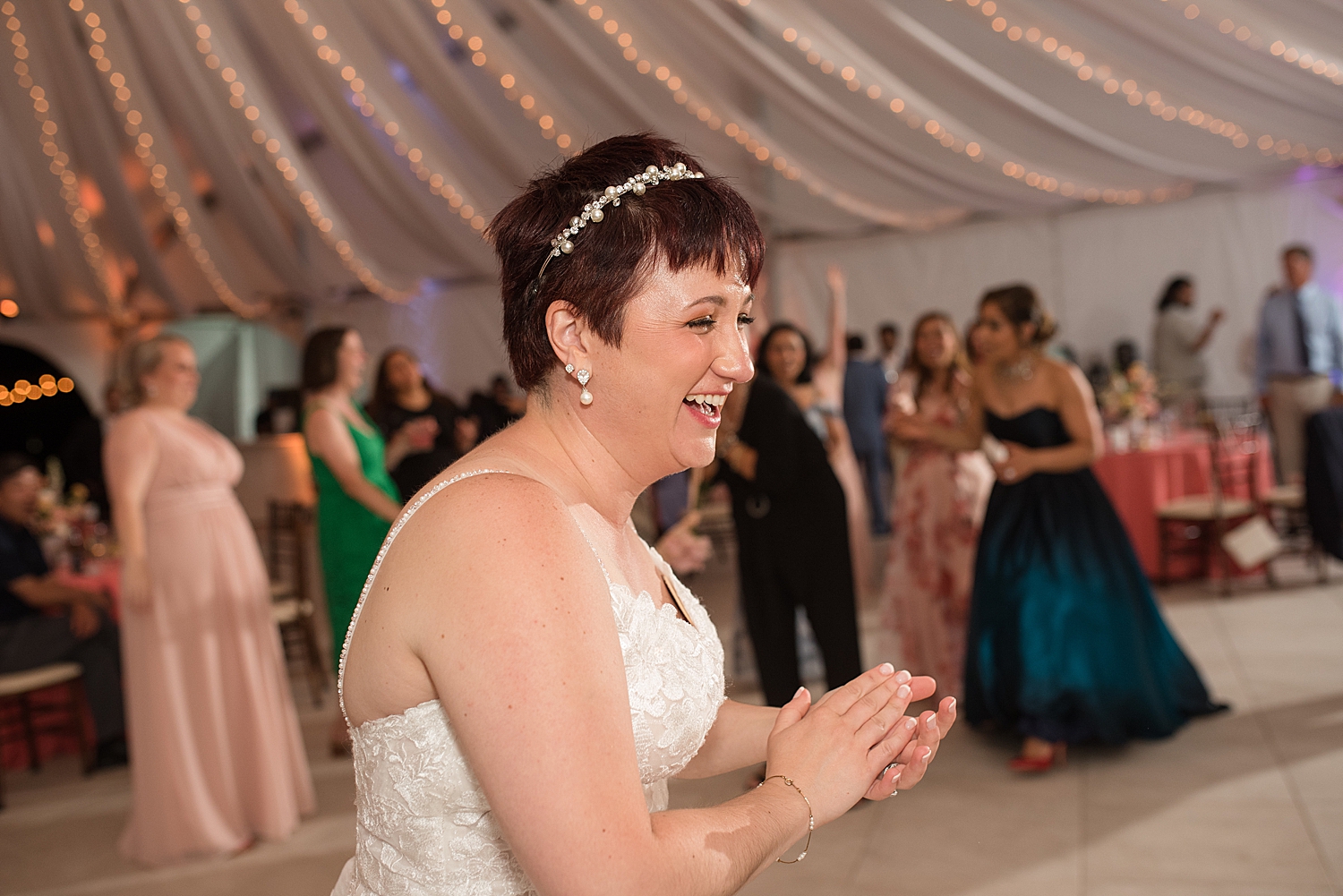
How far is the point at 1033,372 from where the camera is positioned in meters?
3.77

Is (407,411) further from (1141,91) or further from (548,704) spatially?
(1141,91)

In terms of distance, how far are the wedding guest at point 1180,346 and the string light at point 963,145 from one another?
89 centimetres

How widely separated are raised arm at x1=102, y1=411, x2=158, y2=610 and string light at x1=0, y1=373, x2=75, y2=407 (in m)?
8.73

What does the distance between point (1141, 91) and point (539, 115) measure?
373 cm

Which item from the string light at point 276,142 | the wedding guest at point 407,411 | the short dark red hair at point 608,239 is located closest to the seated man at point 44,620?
the wedding guest at point 407,411

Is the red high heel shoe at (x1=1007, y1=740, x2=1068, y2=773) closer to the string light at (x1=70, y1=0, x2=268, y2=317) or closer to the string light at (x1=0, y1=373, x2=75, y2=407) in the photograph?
the string light at (x1=70, y1=0, x2=268, y2=317)

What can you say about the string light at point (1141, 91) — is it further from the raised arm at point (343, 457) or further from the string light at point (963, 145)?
the raised arm at point (343, 457)

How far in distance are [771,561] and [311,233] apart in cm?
729


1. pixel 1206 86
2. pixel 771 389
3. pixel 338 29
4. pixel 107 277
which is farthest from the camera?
pixel 107 277

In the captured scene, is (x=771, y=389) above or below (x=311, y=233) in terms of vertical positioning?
below

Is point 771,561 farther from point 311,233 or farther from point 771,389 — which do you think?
point 311,233

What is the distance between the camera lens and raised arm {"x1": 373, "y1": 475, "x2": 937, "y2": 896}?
89 centimetres

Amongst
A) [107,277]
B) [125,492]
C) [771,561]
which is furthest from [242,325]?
[771,561]

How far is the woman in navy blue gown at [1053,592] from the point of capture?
11.6 ft
